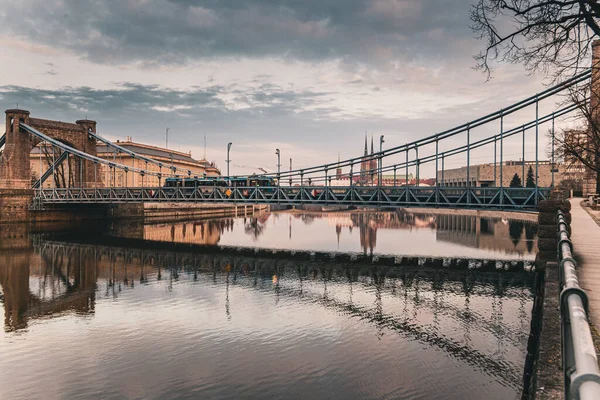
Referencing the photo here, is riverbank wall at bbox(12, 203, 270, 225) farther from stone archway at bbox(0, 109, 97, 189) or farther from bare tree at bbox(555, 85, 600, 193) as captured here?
bare tree at bbox(555, 85, 600, 193)

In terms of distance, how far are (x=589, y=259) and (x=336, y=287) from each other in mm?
12378

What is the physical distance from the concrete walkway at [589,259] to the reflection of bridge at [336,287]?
2862mm

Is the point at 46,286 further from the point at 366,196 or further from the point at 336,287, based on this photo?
the point at 366,196

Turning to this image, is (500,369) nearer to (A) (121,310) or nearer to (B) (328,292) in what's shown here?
(B) (328,292)

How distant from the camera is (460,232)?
184 ft

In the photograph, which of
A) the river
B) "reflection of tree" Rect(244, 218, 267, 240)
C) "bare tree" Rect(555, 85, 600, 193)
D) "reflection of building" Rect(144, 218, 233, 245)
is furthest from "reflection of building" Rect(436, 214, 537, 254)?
"reflection of building" Rect(144, 218, 233, 245)

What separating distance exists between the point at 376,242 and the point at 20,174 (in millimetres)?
42486

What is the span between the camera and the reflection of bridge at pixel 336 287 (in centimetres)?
1652

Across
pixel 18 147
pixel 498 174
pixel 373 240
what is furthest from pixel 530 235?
pixel 498 174

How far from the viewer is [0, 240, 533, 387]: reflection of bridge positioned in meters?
16.5

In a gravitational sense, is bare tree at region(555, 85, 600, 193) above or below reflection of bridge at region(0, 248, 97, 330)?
above

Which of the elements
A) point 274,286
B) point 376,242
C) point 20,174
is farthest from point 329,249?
point 20,174

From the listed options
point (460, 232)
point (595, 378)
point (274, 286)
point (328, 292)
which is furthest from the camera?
point (460, 232)

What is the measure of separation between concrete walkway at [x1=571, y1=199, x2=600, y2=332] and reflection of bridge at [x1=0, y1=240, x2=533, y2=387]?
2.86 m
